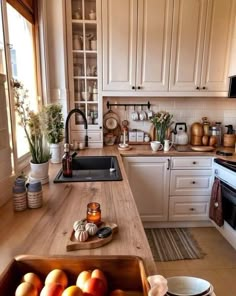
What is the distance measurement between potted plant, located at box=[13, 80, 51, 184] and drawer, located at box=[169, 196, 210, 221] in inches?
62.9

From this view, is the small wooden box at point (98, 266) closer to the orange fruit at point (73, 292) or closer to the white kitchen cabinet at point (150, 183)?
the orange fruit at point (73, 292)

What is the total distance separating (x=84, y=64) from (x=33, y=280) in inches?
89.5

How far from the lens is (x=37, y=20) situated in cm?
213

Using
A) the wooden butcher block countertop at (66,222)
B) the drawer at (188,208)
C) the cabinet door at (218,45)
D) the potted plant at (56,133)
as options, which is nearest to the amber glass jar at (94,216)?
the wooden butcher block countertop at (66,222)

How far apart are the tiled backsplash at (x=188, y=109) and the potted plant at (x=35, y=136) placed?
1472mm

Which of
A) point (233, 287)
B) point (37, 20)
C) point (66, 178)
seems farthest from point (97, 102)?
point (233, 287)

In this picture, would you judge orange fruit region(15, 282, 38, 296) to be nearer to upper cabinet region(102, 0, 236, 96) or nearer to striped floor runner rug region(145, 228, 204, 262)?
striped floor runner rug region(145, 228, 204, 262)

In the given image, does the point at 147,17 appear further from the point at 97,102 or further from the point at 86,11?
the point at 97,102

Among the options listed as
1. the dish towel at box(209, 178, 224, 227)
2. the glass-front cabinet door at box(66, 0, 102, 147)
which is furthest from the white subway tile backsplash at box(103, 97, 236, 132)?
the dish towel at box(209, 178, 224, 227)

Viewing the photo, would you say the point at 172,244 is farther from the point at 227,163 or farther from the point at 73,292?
the point at 73,292

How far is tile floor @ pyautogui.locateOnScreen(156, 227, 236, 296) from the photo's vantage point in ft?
5.83

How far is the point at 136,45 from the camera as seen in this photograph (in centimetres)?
239

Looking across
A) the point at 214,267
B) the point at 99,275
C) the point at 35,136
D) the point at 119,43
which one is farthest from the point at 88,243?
the point at 119,43

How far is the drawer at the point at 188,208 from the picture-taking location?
8.25 ft
